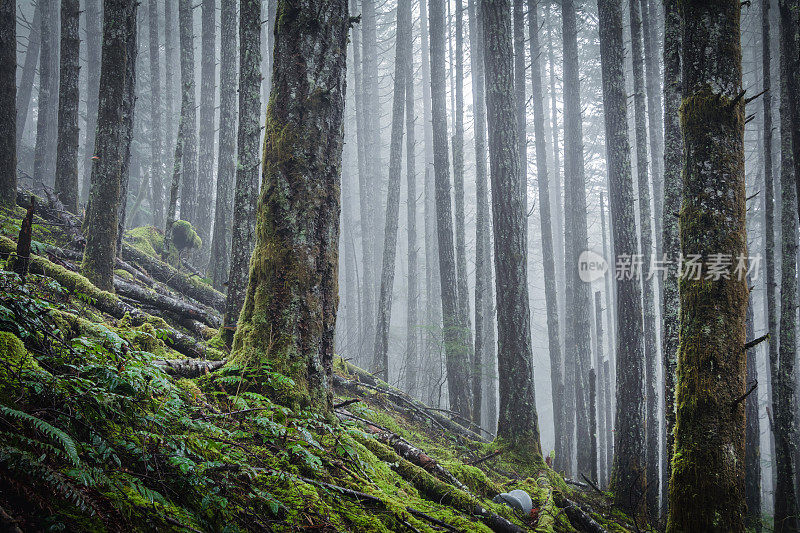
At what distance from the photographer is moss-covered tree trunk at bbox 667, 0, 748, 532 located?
3.60 meters

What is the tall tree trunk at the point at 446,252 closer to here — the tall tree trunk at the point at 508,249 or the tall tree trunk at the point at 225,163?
the tall tree trunk at the point at 508,249

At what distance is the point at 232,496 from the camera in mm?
2133

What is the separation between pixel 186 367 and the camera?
3488 mm

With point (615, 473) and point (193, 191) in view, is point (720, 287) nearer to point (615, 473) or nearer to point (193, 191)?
point (615, 473)

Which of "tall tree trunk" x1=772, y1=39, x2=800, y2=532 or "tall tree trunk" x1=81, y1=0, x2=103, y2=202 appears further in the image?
"tall tree trunk" x1=81, y1=0, x2=103, y2=202

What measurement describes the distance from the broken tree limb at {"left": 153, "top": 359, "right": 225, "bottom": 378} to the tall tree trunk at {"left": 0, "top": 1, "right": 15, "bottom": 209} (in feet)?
20.3

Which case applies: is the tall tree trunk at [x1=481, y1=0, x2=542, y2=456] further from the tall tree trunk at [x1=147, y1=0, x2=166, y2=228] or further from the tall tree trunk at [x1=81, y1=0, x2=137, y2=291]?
the tall tree trunk at [x1=147, y1=0, x2=166, y2=228]

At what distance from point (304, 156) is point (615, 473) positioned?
24.5 feet

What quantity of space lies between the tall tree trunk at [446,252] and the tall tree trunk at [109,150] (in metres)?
7.11

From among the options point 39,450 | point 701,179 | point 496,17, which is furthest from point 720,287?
point 496,17

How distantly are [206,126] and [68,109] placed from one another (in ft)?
21.7

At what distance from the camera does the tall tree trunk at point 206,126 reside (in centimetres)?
1417

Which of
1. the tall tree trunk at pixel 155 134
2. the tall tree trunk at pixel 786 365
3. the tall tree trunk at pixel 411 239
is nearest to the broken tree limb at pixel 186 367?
the tall tree trunk at pixel 786 365

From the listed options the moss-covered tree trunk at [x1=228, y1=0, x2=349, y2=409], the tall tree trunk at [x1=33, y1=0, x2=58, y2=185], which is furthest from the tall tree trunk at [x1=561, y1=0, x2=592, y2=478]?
the tall tree trunk at [x1=33, y1=0, x2=58, y2=185]
